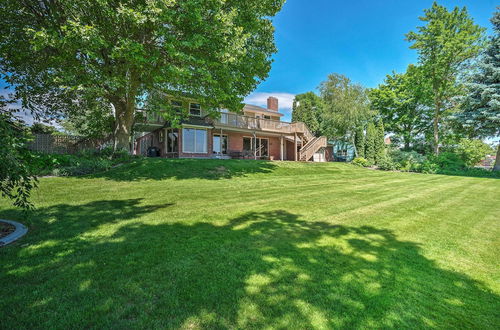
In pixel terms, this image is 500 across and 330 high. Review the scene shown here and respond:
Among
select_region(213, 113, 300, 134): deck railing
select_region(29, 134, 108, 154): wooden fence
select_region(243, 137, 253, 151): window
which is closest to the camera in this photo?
select_region(29, 134, 108, 154): wooden fence

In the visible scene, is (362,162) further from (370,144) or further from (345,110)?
(345,110)

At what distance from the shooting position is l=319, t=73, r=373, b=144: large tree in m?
26.2

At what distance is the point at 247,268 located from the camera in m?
2.75

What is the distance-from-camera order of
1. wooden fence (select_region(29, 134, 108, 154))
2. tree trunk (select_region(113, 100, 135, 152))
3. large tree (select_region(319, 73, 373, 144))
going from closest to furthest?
tree trunk (select_region(113, 100, 135, 152)) < wooden fence (select_region(29, 134, 108, 154)) < large tree (select_region(319, 73, 373, 144))

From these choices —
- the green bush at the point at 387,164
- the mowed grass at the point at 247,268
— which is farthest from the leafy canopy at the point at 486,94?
the mowed grass at the point at 247,268

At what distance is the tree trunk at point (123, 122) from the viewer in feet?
42.9

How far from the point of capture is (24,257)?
2.93 meters

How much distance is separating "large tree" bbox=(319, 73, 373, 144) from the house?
10.4 feet

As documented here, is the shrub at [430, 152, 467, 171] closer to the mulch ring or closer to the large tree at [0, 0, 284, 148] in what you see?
the large tree at [0, 0, 284, 148]

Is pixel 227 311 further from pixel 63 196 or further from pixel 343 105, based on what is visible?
pixel 343 105

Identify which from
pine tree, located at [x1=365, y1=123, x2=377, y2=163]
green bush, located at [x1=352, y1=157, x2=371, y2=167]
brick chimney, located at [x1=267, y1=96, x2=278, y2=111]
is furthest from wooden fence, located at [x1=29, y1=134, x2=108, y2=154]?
pine tree, located at [x1=365, y1=123, x2=377, y2=163]

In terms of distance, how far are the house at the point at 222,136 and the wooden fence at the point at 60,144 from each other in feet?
12.5

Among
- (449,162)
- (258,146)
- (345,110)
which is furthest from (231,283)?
(345,110)

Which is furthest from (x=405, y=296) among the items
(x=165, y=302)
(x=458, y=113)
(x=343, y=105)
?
(x=343, y=105)
